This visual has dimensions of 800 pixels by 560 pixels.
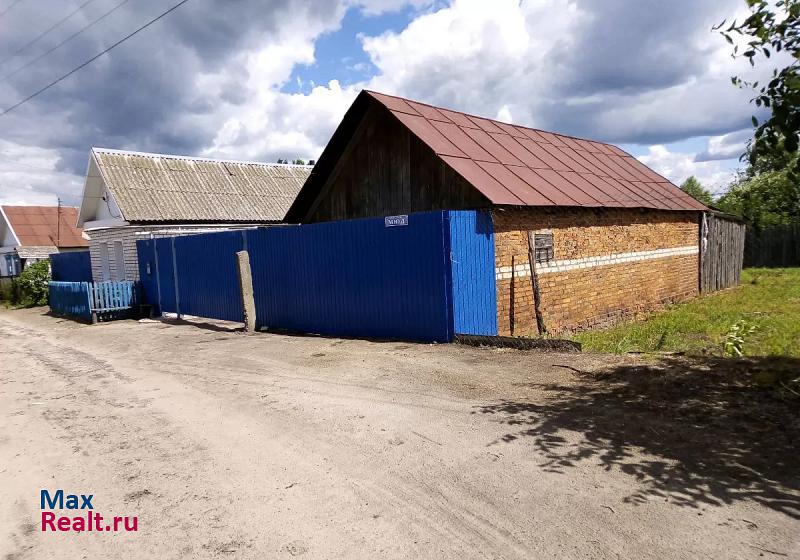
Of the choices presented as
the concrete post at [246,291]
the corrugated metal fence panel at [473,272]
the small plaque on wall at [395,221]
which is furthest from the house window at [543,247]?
the concrete post at [246,291]

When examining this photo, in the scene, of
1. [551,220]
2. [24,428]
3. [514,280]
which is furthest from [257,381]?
[551,220]

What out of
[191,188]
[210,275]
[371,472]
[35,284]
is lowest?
[371,472]

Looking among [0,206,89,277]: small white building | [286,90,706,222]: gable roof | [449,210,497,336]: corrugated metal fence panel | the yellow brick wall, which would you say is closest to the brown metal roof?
[286,90,706,222]: gable roof

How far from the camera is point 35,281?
881 inches

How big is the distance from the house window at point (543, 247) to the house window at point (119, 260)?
1516 centimetres

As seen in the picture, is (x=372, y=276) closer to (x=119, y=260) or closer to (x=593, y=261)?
(x=593, y=261)

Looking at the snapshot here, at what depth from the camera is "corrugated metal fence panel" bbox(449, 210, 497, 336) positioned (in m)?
8.31

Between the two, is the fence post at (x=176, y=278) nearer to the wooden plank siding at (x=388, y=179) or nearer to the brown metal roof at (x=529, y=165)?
the wooden plank siding at (x=388, y=179)

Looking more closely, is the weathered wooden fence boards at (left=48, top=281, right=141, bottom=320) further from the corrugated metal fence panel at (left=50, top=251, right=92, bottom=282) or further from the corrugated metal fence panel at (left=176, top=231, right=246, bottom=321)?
the corrugated metal fence panel at (left=50, top=251, right=92, bottom=282)

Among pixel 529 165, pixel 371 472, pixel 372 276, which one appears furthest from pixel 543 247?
pixel 371 472

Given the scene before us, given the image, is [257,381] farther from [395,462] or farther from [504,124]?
[504,124]

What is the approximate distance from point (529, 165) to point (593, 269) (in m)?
2.67

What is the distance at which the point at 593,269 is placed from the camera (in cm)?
1145

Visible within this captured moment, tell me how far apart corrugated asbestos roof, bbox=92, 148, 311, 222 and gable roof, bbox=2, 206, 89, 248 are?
1400 centimetres
